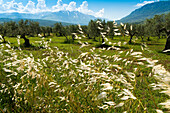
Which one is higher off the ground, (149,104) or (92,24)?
(92,24)

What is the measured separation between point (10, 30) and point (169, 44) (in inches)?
2056

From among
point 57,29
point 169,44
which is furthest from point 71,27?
point 169,44

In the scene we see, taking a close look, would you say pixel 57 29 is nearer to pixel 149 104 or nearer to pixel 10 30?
pixel 10 30

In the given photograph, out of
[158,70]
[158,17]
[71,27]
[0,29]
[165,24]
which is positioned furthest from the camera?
[71,27]

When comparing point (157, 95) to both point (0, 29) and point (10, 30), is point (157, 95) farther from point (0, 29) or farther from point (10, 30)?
point (0, 29)

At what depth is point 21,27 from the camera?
1670 inches

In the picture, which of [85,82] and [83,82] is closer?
[83,82]

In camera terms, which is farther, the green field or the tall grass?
the green field

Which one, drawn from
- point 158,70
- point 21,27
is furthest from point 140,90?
point 21,27

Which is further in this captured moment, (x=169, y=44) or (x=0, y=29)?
(x=0, y=29)

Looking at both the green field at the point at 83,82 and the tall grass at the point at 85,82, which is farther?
the green field at the point at 83,82

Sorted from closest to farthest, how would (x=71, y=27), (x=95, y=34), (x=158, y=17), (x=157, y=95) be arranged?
(x=157, y=95)
(x=158, y=17)
(x=95, y=34)
(x=71, y=27)

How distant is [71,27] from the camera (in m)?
87.1

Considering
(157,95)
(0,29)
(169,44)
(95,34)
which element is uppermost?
(0,29)
